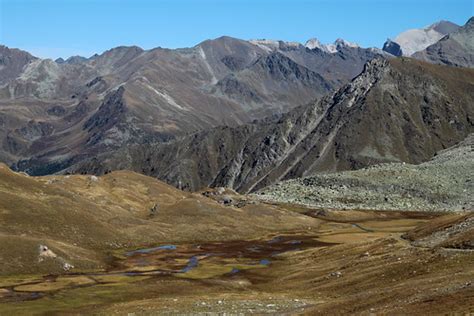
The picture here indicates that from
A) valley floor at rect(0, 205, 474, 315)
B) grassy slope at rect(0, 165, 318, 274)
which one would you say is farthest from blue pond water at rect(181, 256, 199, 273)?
grassy slope at rect(0, 165, 318, 274)

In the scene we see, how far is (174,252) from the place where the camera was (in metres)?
145

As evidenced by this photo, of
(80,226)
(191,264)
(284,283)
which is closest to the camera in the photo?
(284,283)

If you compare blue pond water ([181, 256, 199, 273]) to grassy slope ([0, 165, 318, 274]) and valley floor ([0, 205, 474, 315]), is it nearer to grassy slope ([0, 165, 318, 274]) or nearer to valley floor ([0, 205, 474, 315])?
valley floor ([0, 205, 474, 315])

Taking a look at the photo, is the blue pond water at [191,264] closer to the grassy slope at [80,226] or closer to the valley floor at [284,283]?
the valley floor at [284,283]

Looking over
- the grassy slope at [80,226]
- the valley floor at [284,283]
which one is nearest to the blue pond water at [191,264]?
the valley floor at [284,283]

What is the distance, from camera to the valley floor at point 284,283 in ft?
190

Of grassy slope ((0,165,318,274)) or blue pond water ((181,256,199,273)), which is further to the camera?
blue pond water ((181,256,199,273))

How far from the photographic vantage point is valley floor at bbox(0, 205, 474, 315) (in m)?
57.8

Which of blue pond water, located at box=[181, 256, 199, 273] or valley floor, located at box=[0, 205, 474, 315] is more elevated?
valley floor, located at box=[0, 205, 474, 315]

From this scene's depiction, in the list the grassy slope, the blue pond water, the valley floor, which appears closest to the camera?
the valley floor

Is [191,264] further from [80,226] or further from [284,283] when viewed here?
[284,283]

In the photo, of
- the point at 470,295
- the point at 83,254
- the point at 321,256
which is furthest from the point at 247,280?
the point at 470,295

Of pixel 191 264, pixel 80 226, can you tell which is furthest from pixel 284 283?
pixel 80 226

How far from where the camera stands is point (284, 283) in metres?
93.1
